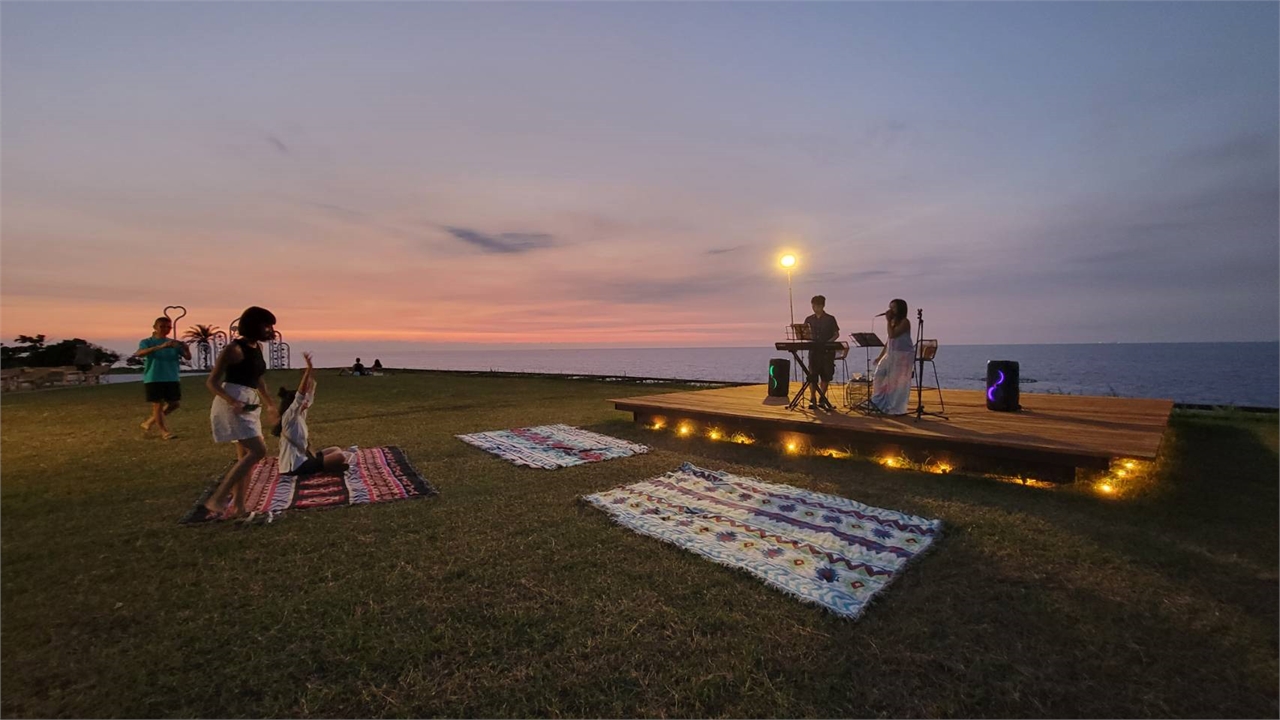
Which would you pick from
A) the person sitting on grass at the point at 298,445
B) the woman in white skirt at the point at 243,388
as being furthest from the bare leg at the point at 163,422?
the woman in white skirt at the point at 243,388

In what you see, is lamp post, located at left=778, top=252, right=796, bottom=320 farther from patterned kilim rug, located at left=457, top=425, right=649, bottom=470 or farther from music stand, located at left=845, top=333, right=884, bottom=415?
patterned kilim rug, located at left=457, top=425, right=649, bottom=470

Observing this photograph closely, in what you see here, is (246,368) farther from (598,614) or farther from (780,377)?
(780,377)

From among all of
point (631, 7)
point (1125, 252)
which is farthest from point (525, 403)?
point (1125, 252)

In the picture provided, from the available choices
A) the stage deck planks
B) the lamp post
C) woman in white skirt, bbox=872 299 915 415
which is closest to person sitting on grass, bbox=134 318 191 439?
the stage deck planks

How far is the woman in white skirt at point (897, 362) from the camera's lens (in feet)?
23.6

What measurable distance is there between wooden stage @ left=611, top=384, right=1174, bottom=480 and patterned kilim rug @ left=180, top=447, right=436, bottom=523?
432 cm

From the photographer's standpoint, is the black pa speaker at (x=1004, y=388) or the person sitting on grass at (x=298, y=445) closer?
the person sitting on grass at (x=298, y=445)

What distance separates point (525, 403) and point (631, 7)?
353 inches

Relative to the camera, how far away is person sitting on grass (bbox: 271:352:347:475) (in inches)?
210

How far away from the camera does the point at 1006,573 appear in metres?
3.15

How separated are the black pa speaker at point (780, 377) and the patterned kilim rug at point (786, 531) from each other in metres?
4.79

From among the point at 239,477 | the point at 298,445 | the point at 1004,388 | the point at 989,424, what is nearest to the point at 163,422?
the point at 298,445

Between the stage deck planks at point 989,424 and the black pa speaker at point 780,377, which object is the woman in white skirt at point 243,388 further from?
the black pa speaker at point 780,377

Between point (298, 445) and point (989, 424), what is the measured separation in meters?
8.64
